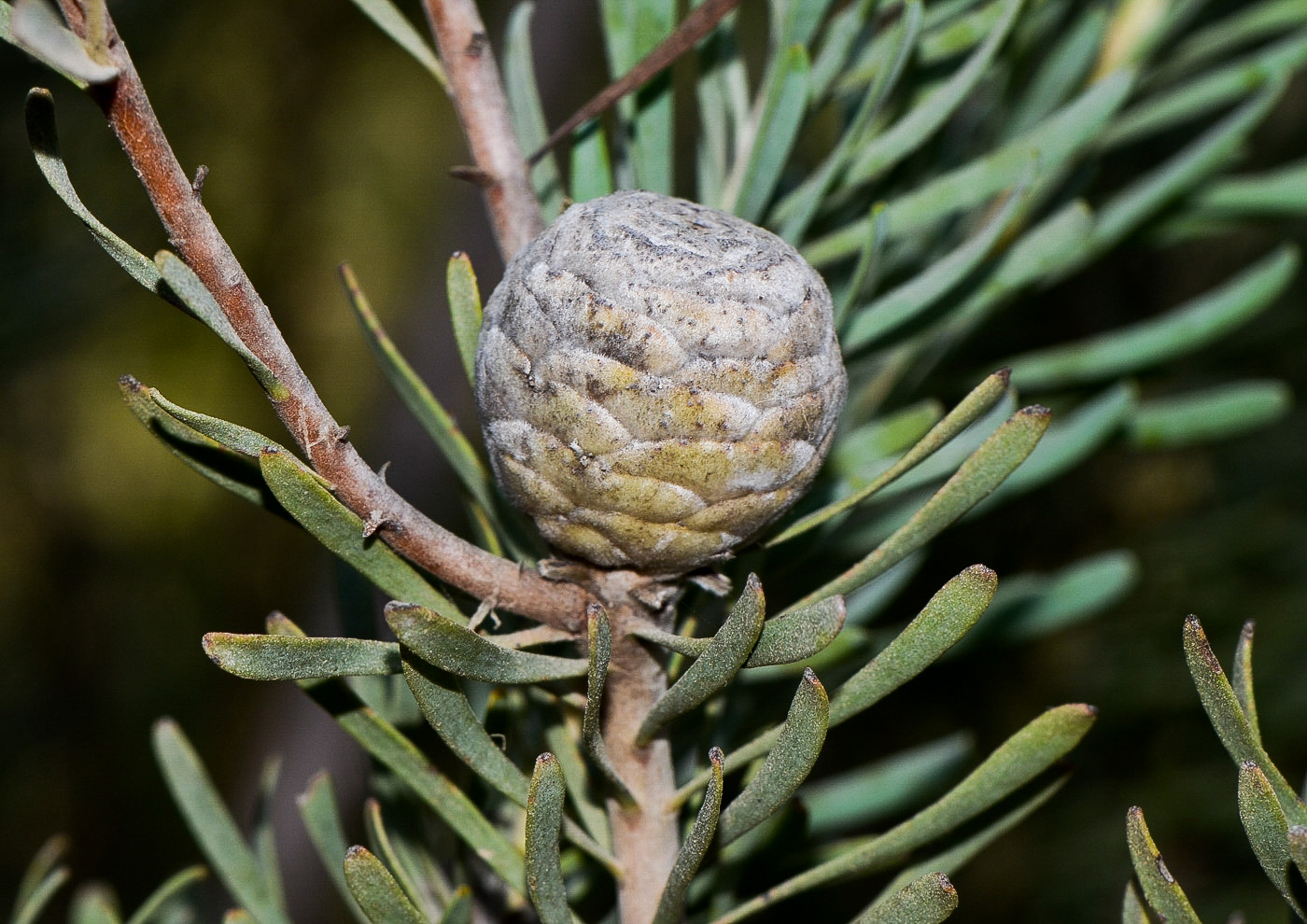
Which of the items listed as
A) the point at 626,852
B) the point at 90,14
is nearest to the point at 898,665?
the point at 626,852

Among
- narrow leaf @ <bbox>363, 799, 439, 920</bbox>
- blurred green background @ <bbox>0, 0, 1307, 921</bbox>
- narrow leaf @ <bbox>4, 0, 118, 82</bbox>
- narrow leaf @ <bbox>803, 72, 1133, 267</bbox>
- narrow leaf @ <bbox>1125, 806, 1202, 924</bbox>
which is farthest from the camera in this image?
blurred green background @ <bbox>0, 0, 1307, 921</bbox>

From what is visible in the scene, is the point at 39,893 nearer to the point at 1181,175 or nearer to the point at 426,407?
the point at 426,407

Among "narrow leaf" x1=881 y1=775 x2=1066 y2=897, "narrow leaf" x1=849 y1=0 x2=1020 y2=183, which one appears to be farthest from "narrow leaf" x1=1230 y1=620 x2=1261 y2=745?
"narrow leaf" x1=849 y1=0 x2=1020 y2=183

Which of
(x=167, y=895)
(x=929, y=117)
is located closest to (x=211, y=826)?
(x=167, y=895)

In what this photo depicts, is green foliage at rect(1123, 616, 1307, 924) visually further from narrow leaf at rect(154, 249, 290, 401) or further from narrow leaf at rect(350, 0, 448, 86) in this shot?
narrow leaf at rect(350, 0, 448, 86)

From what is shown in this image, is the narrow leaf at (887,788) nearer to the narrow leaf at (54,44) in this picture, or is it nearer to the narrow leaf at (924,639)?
the narrow leaf at (924,639)

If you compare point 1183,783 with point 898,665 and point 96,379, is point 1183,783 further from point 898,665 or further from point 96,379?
point 96,379
